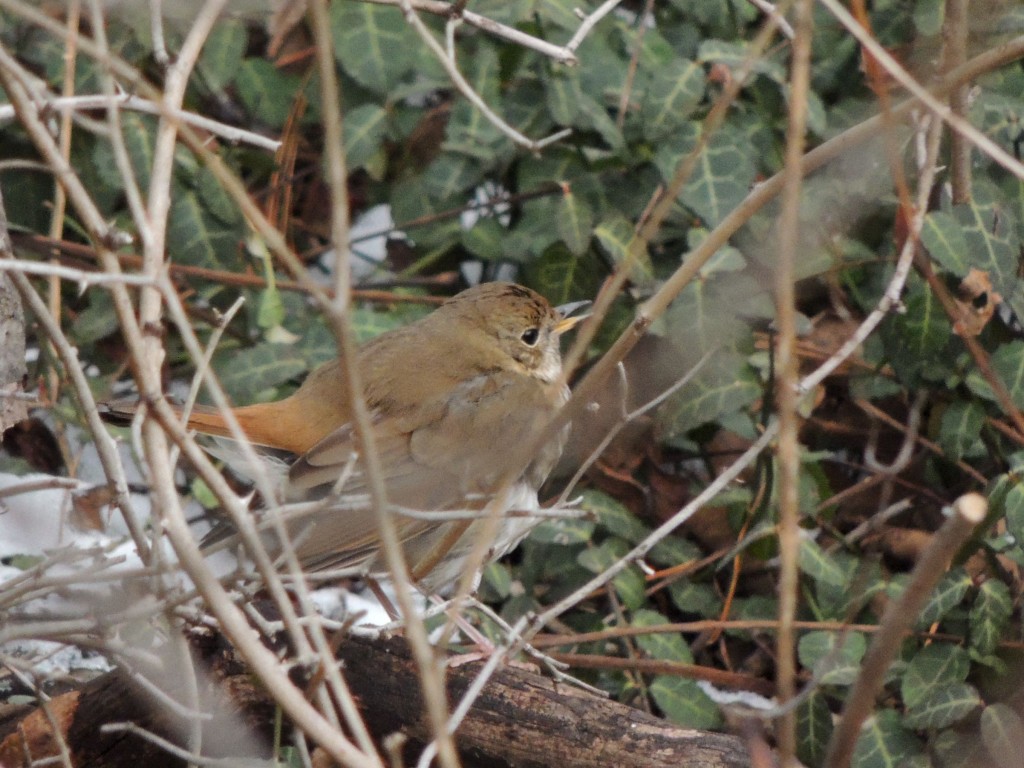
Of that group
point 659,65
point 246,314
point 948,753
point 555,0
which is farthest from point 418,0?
point 948,753

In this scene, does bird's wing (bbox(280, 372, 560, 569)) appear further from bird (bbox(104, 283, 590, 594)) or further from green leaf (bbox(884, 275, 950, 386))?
green leaf (bbox(884, 275, 950, 386))

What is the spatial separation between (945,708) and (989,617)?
28 cm

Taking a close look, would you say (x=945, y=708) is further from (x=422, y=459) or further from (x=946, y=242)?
(x=422, y=459)

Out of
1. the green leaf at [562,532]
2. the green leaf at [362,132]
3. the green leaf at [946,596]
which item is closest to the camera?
the green leaf at [946,596]

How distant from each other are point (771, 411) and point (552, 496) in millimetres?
865

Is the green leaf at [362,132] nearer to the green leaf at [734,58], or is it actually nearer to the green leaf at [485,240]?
the green leaf at [485,240]

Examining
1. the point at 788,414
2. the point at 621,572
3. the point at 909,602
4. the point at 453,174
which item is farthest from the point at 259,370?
the point at 909,602

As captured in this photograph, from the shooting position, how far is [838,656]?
326cm

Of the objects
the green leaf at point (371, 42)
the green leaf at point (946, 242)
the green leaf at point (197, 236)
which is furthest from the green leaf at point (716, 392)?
the green leaf at point (197, 236)

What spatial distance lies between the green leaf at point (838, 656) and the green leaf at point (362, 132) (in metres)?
2.18

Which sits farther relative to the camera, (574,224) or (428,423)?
(574,224)

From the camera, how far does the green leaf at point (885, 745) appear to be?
3.25m

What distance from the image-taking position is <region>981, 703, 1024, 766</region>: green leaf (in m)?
3.04

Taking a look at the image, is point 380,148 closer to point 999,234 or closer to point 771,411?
point 771,411
